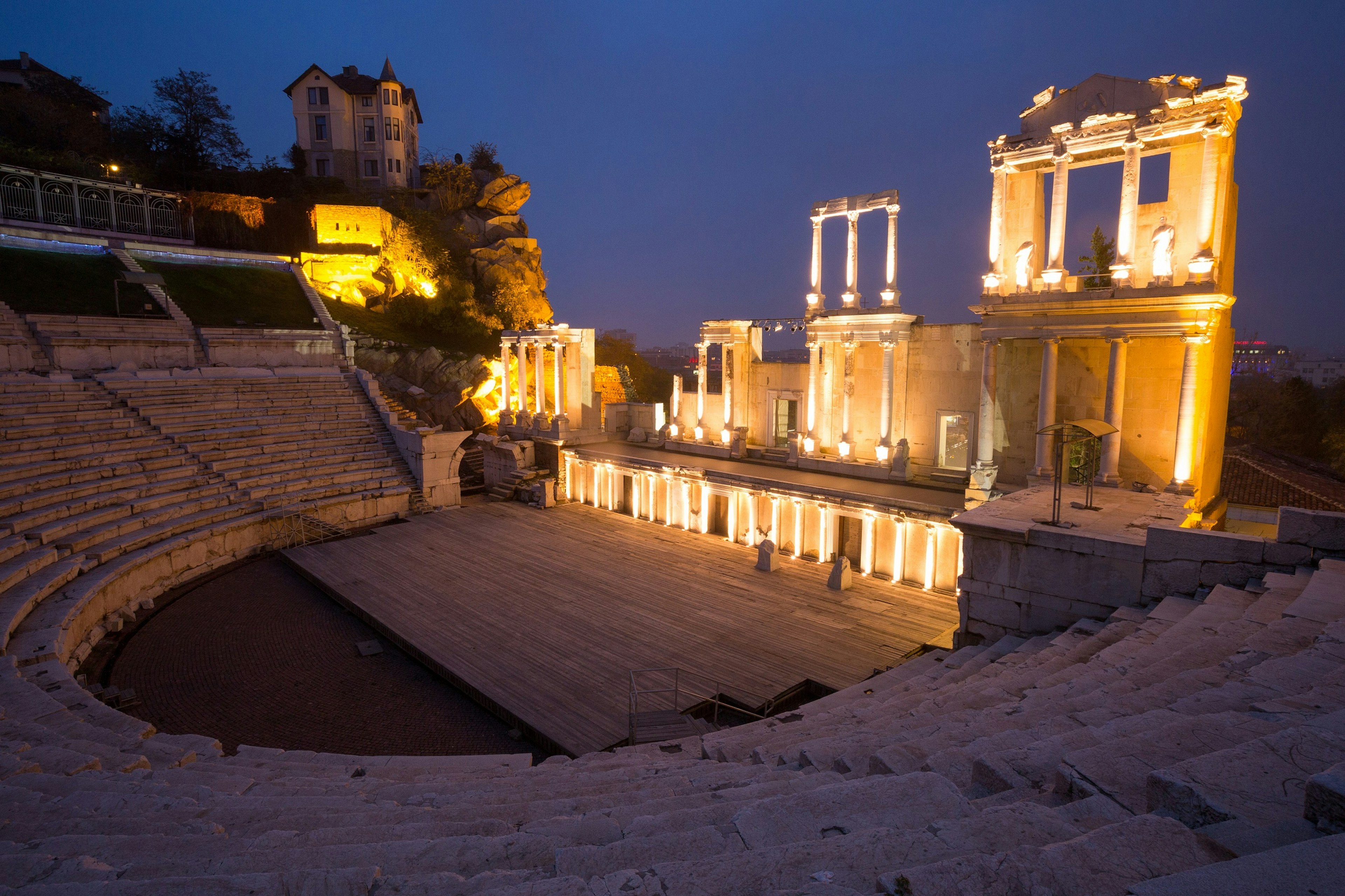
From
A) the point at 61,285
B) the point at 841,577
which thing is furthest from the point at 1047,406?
the point at 61,285

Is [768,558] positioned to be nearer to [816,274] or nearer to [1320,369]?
[816,274]

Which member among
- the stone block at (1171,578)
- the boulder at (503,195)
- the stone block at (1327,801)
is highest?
the boulder at (503,195)

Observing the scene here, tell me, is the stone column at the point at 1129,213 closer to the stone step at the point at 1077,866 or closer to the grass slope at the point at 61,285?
the stone step at the point at 1077,866

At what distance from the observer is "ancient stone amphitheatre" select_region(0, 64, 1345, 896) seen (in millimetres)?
3611

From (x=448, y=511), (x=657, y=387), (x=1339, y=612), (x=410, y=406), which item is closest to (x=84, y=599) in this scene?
(x=448, y=511)

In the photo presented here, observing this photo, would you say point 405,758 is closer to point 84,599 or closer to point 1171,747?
point 1171,747

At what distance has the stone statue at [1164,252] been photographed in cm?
1600

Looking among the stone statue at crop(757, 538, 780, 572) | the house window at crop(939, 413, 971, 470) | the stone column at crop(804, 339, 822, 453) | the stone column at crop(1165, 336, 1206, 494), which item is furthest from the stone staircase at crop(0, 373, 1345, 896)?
the stone column at crop(804, 339, 822, 453)

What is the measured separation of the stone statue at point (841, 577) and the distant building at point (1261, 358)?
77629mm

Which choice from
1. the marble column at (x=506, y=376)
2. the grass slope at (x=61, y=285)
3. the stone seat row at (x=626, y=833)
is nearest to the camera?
the stone seat row at (x=626, y=833)

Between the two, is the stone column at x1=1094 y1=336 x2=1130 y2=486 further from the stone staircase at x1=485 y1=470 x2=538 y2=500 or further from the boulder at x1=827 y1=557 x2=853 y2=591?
the stone staircase at x1=485 y1=470 x2=538 y2=500

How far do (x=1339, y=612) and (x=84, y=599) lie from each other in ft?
63.8

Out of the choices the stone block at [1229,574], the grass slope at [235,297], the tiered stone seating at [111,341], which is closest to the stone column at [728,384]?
the stone block at [1229,574]

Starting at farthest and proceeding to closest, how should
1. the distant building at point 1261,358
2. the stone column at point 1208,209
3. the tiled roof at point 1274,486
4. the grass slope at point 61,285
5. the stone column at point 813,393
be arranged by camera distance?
the distant building at point 1261,358 < the grass slope at point 61,285 < the stone column at point 813,393 < the tiled roof at point 1274,486 < the stone column at point 1208,209
